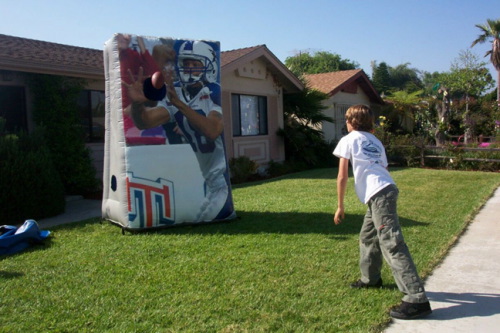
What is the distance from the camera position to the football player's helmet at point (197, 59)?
275 inches

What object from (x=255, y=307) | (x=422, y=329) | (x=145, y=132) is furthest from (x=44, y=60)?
(x=422, y=329)

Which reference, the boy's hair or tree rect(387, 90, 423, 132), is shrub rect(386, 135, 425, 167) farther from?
the boy's hair

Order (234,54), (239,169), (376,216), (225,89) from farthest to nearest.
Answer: (234,54)
(225,89)
(239,169)
(376,216)

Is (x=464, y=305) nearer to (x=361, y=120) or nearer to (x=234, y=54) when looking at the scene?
(x=361, y=120)

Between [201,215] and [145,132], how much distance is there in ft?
4.97

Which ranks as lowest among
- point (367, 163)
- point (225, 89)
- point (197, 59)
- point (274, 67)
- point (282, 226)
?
point (282, 226)

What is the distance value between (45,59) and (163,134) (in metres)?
4.21

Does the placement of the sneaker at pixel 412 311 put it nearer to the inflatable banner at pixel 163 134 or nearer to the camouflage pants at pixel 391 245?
the camouflage pants at pixel 391 245

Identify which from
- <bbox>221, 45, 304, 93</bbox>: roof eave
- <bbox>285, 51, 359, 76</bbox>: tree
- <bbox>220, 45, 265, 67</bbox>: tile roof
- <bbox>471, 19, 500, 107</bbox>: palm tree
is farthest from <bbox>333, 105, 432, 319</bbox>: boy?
<bbox>285, 51, 359, 76</bbox>: tree

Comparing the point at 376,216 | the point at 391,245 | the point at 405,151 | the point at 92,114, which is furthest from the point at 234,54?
the point at 391,245

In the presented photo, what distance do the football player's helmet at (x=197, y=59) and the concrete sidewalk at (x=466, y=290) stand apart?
4.30 meters

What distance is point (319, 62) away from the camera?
203 ft

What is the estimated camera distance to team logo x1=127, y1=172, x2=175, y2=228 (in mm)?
6555

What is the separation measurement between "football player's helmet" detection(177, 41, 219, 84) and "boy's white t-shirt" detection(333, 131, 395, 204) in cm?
370
